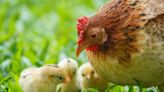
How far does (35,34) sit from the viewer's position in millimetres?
8352

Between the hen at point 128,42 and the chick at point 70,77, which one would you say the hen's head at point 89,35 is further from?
the chick at point 70,77

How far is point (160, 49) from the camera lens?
5.09 metres

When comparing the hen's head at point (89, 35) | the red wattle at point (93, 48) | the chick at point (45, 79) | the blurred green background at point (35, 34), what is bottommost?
the chick at point (45, 79)

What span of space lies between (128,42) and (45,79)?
868 mm

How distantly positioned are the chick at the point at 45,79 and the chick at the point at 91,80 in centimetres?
24

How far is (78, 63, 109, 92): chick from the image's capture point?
19.4ft

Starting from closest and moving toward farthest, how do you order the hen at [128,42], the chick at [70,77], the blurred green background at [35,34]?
1. the hen at [128,42]
2. the chick at [70,77]
3. the blurred green background at [35,34]

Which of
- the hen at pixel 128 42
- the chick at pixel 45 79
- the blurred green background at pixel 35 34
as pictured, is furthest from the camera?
the blurred green background at pixel 35 34

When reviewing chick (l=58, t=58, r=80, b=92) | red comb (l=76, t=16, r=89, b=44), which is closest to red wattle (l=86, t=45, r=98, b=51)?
red comb (l=76, t=16, r=89, b=44)

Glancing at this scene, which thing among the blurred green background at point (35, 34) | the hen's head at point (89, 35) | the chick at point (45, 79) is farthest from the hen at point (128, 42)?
the chick at point (45, 79)

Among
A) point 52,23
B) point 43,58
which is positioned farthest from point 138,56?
point 52,23

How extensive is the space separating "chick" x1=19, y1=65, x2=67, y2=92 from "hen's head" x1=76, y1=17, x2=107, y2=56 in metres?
0.59

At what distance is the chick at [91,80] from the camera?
19.4ft

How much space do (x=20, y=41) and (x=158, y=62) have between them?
275 cm
